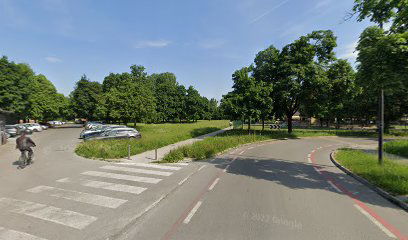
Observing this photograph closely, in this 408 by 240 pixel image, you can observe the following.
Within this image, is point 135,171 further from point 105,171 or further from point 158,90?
point 158,90

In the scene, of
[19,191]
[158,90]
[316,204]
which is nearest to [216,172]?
[316,204]

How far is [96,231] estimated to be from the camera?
191 inches

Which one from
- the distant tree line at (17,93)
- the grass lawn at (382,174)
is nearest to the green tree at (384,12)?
the grass lawn at (382,174)

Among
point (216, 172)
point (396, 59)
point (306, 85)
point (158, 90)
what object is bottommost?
point (216, 172)

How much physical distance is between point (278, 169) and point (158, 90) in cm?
6450

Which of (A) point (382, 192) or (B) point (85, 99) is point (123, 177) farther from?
(B) point (85, 99)

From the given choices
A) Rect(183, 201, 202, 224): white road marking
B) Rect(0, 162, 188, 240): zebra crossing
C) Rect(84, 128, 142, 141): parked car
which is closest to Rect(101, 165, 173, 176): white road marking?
Rect(0, 162, 188, 240): zebra crossing

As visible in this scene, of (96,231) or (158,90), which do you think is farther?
(158,90)

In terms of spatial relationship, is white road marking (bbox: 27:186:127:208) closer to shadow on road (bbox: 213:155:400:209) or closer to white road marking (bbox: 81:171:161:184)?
white road marking (bbox: 81:171:161:184)

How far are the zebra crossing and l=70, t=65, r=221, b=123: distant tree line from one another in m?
24.9

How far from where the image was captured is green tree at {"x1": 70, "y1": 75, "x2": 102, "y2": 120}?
53719 mm

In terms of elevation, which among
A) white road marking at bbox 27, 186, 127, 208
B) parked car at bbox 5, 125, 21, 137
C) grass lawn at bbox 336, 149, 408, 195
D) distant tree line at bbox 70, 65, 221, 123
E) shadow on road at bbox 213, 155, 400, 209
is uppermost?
distant tree line at bbox 70, 65, 221, 123

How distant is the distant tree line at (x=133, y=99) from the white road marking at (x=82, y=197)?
91.7ft

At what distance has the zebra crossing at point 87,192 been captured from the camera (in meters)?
5.32
